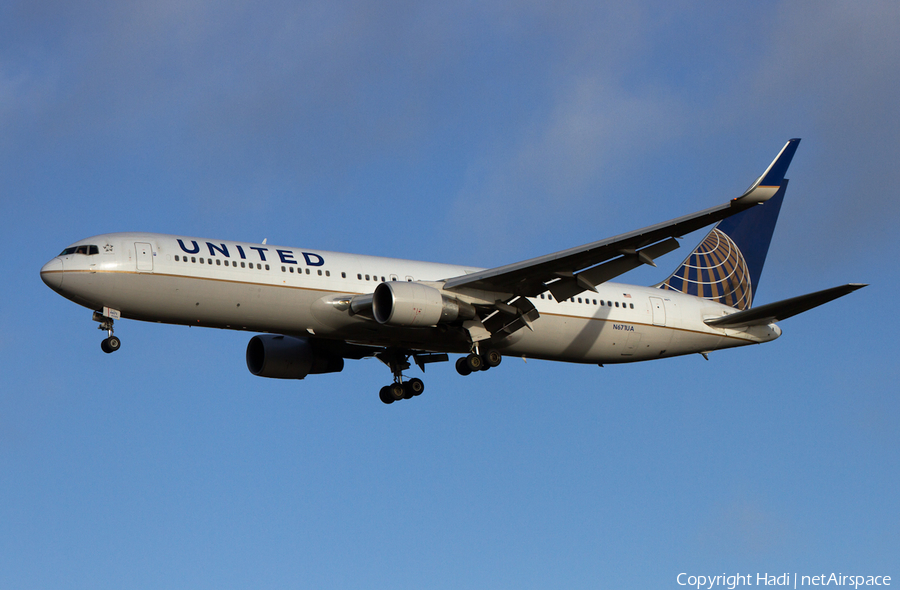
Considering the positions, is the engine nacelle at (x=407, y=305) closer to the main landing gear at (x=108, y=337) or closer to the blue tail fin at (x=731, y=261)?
the main landing gear at (x=108, y=337)

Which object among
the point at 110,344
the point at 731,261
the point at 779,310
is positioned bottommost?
the point at 110,344

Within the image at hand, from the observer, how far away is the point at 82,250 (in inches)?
1217

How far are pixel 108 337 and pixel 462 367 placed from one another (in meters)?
11.8

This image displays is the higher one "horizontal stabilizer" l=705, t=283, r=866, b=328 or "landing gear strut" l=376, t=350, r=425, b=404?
"horizontal stabilizer" l=705, t=283, r=866, b=328

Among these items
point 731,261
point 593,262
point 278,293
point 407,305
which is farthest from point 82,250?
point 731,261

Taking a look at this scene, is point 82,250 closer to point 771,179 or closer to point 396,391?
point 396,391

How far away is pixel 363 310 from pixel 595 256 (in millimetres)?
7453

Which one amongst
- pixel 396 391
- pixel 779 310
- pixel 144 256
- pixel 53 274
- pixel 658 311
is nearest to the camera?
pixel 53 274

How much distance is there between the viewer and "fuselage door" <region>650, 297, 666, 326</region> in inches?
1515

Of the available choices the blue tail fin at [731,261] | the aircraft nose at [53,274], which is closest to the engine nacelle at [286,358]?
the aircraft nose at [53,274]

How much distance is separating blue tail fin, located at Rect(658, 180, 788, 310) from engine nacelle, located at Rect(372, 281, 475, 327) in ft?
42.5

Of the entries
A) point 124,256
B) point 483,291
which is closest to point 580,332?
point 483,291

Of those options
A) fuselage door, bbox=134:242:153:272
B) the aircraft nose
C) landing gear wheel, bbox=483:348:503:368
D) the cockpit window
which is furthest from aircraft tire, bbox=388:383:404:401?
the aircraft nose

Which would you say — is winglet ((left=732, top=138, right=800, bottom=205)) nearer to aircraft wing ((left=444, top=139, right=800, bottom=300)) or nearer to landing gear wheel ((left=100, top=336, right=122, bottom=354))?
aircraft wing ((left=444, top=139, right=800, bottom=300))
